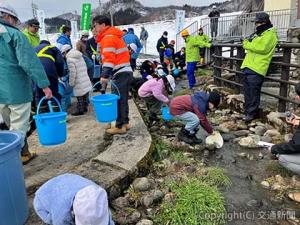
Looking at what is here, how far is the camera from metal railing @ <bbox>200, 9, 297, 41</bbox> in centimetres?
1190

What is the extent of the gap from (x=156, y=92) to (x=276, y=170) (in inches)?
94.6

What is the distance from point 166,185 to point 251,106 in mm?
2857

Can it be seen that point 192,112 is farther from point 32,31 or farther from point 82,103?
point 32,31

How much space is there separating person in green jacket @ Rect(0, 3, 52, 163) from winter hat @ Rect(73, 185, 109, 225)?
1.50m

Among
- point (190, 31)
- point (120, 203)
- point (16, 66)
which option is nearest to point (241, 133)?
point (120, 203)

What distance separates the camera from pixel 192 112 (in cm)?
459

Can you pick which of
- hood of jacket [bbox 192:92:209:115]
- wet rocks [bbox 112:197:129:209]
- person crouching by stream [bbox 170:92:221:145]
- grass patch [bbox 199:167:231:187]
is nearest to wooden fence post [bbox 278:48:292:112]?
person crouching by stream [bbox 170:92:221:145]

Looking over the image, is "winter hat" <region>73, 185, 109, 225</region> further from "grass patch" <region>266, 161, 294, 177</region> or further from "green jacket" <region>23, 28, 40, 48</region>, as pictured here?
"green jacket" <region>23, 28, 40, 48</region>

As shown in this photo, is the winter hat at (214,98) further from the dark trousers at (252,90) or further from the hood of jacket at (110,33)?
the hood of jacket at (110,33)

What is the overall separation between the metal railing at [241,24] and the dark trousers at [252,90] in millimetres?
7212

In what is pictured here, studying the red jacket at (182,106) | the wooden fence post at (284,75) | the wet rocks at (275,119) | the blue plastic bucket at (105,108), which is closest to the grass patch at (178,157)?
the red jacket at (182,106)

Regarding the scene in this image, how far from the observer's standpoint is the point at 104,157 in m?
3.52

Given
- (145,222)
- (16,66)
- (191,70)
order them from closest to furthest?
1. (145,222)
2. (16,66)
3. (191,70)

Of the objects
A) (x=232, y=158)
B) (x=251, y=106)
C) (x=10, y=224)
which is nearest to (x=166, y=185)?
(x=232, y=158)
